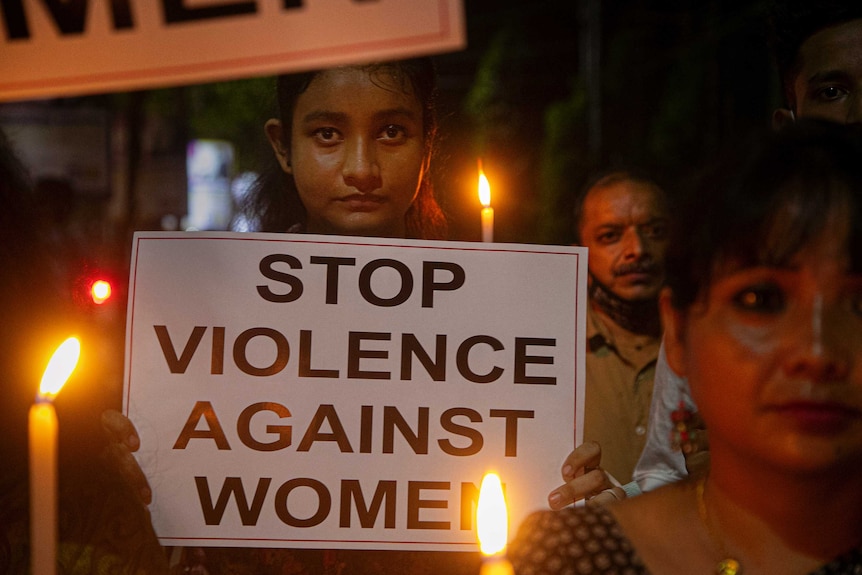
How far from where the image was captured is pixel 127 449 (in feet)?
5.79

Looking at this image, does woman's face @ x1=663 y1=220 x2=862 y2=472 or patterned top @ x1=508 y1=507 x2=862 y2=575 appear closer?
woman's face @ x1=663 y1=220 x2=862 y2=472

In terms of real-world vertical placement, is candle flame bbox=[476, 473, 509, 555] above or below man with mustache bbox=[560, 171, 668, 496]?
below

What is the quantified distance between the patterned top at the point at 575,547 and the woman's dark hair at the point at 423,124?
734 millimetres

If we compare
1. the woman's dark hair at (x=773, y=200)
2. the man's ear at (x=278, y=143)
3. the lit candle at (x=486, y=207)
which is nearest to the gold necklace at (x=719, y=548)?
the woman's dark hair at (x=773, y=200)

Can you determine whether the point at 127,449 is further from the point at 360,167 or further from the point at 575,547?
the point at 575,547

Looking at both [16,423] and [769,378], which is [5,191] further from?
[769,378]

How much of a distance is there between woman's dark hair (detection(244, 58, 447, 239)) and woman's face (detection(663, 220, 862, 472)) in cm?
81

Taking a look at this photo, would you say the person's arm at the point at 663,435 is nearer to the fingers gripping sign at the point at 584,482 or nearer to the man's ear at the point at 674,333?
the fingers gripping sign at the point at 584,482

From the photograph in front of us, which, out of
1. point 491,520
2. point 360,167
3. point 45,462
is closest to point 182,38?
point 360,167

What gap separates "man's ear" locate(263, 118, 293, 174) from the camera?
2.04 metres

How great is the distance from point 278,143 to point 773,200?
3.65ft

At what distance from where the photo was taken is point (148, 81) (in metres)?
1.88

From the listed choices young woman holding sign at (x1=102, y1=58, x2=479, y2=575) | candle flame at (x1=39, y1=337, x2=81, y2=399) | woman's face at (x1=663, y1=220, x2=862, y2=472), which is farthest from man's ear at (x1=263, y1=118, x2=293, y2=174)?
woman's face at (x1=663, y1=220, x2=862, y2=472)

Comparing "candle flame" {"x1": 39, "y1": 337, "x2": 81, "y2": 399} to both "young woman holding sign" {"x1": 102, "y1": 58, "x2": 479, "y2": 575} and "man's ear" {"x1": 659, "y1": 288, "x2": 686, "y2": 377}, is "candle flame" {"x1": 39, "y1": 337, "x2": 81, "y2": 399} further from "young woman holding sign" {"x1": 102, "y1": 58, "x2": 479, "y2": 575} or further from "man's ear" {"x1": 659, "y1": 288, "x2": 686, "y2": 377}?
"man's ear" {"x1": 659, "y1": 288, "x2": 686, "y2": 377}
